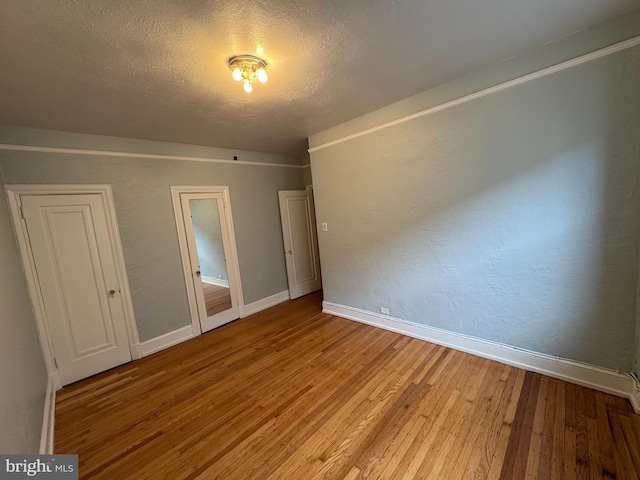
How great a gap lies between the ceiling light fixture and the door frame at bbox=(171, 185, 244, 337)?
2122 mm

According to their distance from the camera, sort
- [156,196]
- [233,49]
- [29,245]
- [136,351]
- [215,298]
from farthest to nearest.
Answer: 1. [215,298]
2. [156,196]
3. [136,351]
4. [29,245]
5. [233,49]

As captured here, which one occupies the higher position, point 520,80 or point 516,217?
point 520,80

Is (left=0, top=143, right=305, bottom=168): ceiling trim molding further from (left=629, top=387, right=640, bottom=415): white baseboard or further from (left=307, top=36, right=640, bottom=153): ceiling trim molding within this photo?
(left=629, top=387, right=640, bottom=415): white baseboard

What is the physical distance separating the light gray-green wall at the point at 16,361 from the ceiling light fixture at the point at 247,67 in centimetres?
217

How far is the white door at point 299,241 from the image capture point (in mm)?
4637

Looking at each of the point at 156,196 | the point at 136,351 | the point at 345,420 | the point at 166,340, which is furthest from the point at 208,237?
the point at 345,420

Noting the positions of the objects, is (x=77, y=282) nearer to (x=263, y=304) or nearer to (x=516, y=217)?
(x=263, y=304)

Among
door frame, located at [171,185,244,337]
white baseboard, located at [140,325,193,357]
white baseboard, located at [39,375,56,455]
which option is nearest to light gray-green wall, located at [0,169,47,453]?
white baseboard, located at [39,375,56,455]

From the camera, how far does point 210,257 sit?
379 cm

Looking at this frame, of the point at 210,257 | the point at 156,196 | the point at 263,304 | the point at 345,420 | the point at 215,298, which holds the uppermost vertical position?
the point at 156,196

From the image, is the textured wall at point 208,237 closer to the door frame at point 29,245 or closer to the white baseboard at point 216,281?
the white baseboard at point 216,281

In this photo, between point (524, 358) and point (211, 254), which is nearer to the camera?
point (524, 358)

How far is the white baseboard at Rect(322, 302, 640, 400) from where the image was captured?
1.91 metres

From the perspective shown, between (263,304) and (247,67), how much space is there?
3.50 metres
